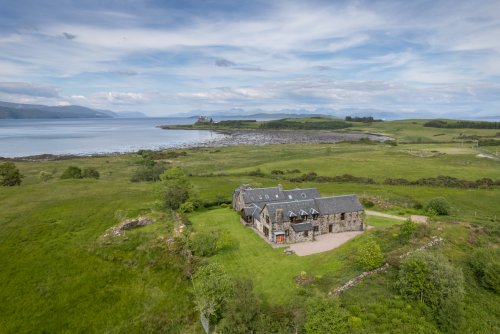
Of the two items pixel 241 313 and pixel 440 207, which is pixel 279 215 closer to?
pixel 241 313

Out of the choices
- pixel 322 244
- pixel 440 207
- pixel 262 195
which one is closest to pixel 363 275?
pixel 322 244

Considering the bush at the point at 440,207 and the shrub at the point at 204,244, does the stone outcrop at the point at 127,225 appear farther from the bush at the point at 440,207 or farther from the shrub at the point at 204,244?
the bush at the point at 440,207

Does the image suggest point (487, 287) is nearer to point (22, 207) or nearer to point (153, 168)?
point (22, 207)

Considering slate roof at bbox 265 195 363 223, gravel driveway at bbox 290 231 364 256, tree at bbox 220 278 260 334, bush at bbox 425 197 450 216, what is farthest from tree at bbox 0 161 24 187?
bush at bbox 425 197 450 216

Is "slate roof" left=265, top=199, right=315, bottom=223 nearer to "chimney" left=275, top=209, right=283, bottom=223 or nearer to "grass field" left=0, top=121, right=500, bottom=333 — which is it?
"chimney" left=275, top=209, right=283, bottom=223

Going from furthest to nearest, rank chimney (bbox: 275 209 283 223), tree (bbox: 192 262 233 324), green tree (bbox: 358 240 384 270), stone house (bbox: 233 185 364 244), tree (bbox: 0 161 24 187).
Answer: tree (bbox: 0 161 24 187) → stone house (bbox: 233 185 364 244) → chimney (bbox: 275 209 283 223) → green tree (bbox: 358 240 384 270) → tree (bbox: 192 262 233 324)

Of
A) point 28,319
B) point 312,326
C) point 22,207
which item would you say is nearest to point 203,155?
point 22,207
